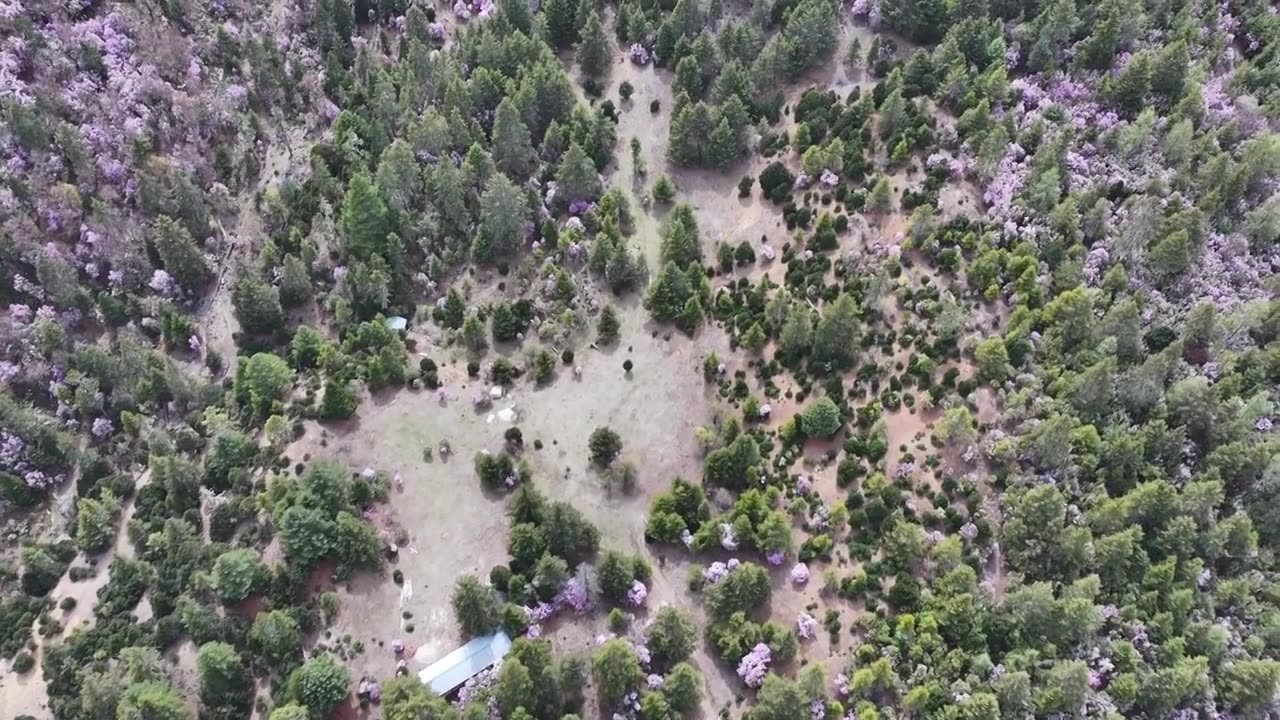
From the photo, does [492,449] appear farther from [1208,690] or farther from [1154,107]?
[1154,107]

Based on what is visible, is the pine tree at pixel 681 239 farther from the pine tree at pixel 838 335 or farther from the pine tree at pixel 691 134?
the pine tree at pixel 838 335

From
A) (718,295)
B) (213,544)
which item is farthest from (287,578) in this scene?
(718,295)

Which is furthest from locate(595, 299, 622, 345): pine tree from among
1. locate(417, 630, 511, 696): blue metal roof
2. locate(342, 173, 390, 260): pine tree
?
locate(417, 630, 511, 696): blue metal roof

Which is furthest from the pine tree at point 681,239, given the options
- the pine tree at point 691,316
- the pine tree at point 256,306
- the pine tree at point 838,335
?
the pine tree at point 256,306

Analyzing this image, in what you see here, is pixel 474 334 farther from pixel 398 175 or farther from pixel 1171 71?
pixel 1171 71

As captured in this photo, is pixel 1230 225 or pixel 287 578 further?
pixel 1230 225

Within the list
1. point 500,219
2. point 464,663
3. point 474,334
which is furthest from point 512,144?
point 464,663

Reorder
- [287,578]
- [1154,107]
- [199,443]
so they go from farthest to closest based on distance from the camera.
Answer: [1154,107]
[199,443]
[287,578]

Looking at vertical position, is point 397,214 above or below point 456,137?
below
